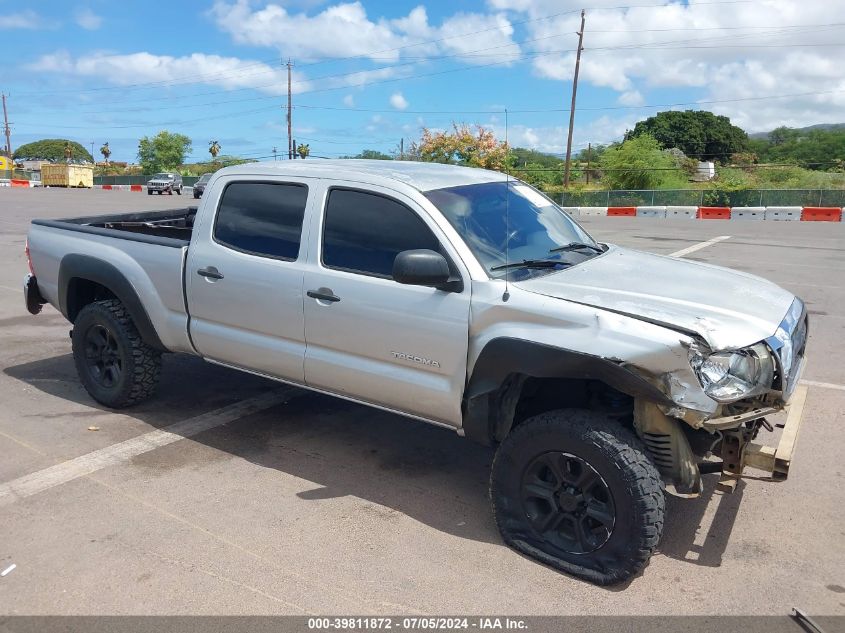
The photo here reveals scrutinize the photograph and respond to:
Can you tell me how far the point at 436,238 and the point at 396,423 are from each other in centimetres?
196

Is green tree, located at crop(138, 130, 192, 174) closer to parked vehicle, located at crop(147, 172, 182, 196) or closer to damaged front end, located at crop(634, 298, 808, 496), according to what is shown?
parked vehicle, located at crop(147, 172, 182, 196)

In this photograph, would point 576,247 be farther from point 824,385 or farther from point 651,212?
point 651,212

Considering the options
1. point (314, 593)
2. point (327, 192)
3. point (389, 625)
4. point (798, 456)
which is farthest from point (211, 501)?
point (798, 456)

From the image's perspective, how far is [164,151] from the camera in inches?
4077

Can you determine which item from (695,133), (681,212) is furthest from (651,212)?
(695,133)

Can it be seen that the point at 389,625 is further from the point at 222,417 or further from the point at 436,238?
the point at 222,417

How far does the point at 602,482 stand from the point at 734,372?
76 cm

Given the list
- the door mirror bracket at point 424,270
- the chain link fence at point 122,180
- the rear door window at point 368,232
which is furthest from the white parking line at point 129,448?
the chain link fence at point 122,180

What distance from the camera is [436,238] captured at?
3.90 m

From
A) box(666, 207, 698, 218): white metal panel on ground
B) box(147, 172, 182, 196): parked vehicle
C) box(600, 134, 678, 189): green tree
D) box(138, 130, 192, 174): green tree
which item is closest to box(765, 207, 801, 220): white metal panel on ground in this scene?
box(666, 207, 698, 218): white metal panel on ground

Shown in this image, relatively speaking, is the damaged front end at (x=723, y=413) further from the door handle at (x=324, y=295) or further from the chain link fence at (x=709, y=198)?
the chain link fence at (x=709, y=198)

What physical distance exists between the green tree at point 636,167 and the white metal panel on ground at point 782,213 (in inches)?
498

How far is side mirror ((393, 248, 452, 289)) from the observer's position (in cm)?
361

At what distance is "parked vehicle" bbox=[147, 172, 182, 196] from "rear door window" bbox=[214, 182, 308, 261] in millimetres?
45390
